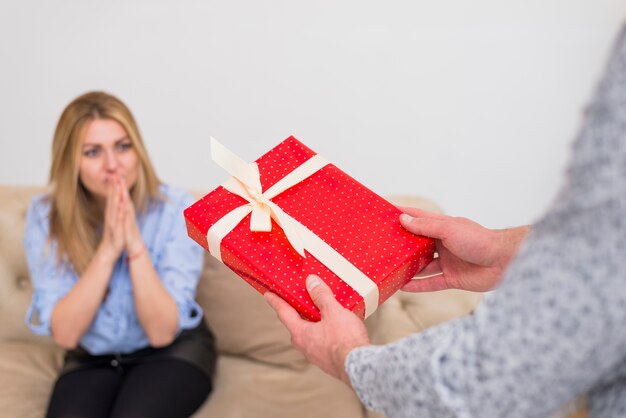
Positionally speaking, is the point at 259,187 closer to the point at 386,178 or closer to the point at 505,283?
the point at 505,283

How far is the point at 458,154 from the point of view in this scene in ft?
8.58

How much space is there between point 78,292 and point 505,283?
1.42 meters

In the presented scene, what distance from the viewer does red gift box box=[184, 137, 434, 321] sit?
114cm

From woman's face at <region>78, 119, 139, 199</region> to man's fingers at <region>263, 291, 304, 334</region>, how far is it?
86cm

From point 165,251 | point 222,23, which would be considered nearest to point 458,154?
point 222,23

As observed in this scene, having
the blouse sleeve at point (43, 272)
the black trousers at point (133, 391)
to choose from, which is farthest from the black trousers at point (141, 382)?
the blouse sleeve at point (43, 272)

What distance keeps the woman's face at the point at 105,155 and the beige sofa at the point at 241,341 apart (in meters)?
0.33

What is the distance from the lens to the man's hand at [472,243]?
120 cm

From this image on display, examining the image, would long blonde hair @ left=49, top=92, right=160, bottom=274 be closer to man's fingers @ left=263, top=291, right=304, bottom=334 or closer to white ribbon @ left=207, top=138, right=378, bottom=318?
white ribbon @ left=207, top=138, right=378, bottom=318

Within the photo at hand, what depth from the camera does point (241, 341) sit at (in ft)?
6.52

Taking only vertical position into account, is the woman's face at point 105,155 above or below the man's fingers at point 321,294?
below

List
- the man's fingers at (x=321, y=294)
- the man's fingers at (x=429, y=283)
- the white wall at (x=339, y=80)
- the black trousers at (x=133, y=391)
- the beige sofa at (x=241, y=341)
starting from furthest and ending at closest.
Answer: the white wall at (x=339, y=80), the beige sofa at (x=241, y=341), the black trousers at (x=133, y=391), the man's fingers at (x=429, y=283), the man's fingers at (x=321, y=294)

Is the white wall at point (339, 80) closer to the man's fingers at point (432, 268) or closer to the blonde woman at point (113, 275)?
the blonde woman at point (113, 275)

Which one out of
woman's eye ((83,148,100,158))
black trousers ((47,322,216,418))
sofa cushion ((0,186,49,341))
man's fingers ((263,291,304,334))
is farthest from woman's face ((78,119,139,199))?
man's fingers ((263,291,304,334))
